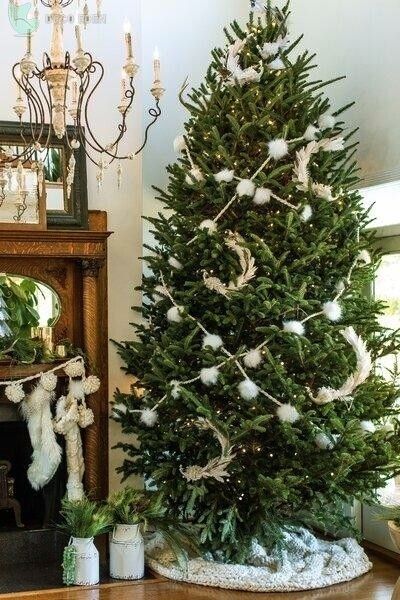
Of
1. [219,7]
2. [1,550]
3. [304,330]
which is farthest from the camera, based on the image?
[219,7]

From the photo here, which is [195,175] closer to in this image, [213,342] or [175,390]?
[213,342]

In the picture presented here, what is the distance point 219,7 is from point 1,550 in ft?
12.9

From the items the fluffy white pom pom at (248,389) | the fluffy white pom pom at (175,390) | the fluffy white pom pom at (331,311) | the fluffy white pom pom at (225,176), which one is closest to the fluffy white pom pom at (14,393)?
the fluffy white pom pom at (175,390)

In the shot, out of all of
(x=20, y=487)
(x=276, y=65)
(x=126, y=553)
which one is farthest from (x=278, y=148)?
(x=20, y=487)

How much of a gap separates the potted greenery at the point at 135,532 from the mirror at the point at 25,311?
1.08 metres

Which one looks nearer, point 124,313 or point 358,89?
point 358,89

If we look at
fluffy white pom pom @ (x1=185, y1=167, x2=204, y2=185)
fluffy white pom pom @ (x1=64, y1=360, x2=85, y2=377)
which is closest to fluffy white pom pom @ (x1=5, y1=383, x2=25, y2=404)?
fluffy white pom pom @ (x1=64, y1=360, x2=85, y2=377)

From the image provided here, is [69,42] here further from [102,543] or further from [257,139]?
[102,543]

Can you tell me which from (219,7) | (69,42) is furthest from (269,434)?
(219,7)

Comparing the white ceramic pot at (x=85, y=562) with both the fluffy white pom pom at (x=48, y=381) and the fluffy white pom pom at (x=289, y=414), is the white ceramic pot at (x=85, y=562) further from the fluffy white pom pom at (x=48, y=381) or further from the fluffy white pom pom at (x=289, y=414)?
the fluffy white pom pom at (x=289, y=414)

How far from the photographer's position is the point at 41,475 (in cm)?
514

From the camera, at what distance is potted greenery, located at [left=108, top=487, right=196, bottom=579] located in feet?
15.4

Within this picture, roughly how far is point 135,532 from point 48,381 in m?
1.01

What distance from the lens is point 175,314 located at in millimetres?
4656
